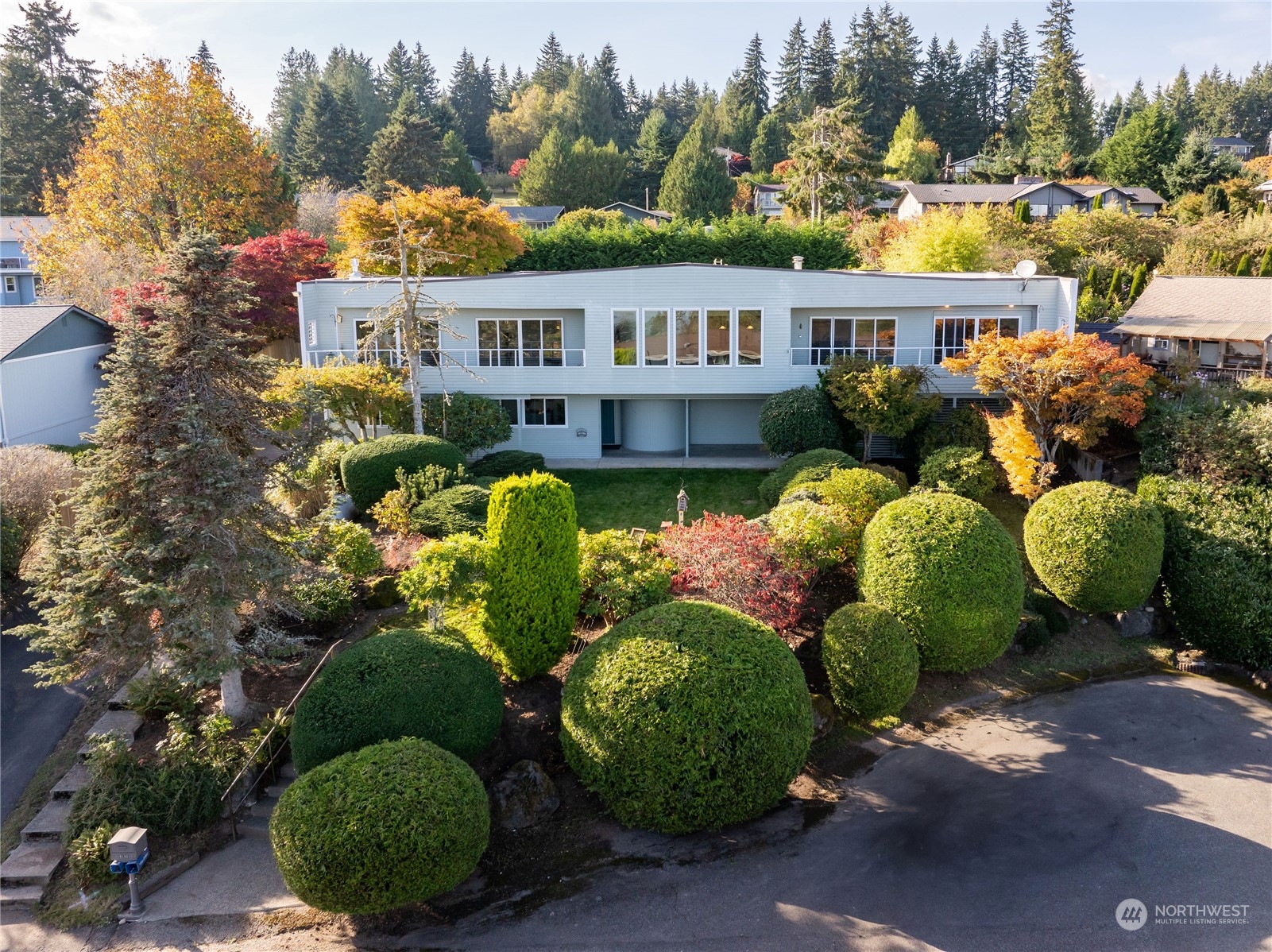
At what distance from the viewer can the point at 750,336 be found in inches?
952

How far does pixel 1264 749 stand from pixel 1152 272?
35.9 meters

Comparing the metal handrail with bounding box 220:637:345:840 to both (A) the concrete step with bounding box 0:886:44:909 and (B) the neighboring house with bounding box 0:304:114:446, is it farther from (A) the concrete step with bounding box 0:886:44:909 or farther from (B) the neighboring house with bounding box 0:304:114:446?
(B) the neighboring house with bounding box 0:304:114:446

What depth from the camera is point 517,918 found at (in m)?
9.03

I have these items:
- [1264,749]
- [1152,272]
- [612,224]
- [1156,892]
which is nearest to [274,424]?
[1156,892]

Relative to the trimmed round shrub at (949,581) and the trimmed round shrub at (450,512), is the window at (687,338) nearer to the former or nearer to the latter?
the trimmed round shrub at (450,512)

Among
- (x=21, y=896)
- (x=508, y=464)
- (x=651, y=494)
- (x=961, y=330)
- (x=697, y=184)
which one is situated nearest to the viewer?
(x=21, y=896)

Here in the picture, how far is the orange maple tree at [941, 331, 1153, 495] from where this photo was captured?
704 inches

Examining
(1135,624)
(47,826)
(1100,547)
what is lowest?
(47,826)

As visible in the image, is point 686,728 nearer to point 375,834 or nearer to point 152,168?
point 375,834

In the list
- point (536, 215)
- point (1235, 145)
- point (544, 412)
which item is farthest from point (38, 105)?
point (1235, 145)

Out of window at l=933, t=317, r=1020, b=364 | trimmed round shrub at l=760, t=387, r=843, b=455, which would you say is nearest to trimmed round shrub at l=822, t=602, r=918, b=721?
trimmed round shrub at l=760, t=387, r=843, b=455

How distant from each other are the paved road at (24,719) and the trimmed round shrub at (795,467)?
13575 mm

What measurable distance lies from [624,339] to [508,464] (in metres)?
5.45

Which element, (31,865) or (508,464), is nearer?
(31,865)
